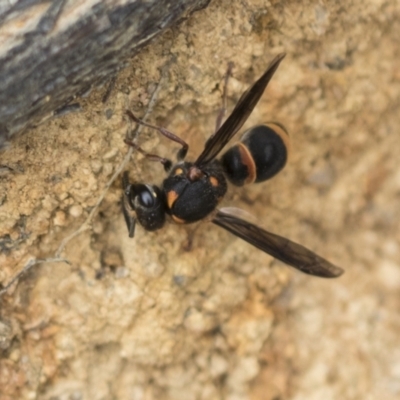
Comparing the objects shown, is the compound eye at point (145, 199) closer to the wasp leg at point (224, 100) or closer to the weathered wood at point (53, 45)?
the wasp leg at point (224, 100)

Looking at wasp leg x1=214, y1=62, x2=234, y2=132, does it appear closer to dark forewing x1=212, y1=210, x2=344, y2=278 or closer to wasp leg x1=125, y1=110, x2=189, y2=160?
wasp leg x1=125, y1=110, x2=189, y2=160

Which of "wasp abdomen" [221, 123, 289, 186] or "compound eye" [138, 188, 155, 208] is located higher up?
"compound eye" [138, 188, 155, 208]

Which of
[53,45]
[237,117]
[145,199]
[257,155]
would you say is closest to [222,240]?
[257,155]

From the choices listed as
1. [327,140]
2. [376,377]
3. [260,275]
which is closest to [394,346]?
[376,377]

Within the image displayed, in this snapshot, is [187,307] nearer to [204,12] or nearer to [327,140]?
[327,140]

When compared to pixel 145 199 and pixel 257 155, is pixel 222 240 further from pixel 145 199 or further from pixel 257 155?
pixel 145 199

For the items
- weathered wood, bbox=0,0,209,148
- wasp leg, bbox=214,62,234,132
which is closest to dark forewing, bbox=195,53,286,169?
wasp leg, bbox=214,62,234,132

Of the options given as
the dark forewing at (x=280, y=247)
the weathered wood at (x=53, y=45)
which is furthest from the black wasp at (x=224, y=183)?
the weathered wood at (x=53, y=45)
